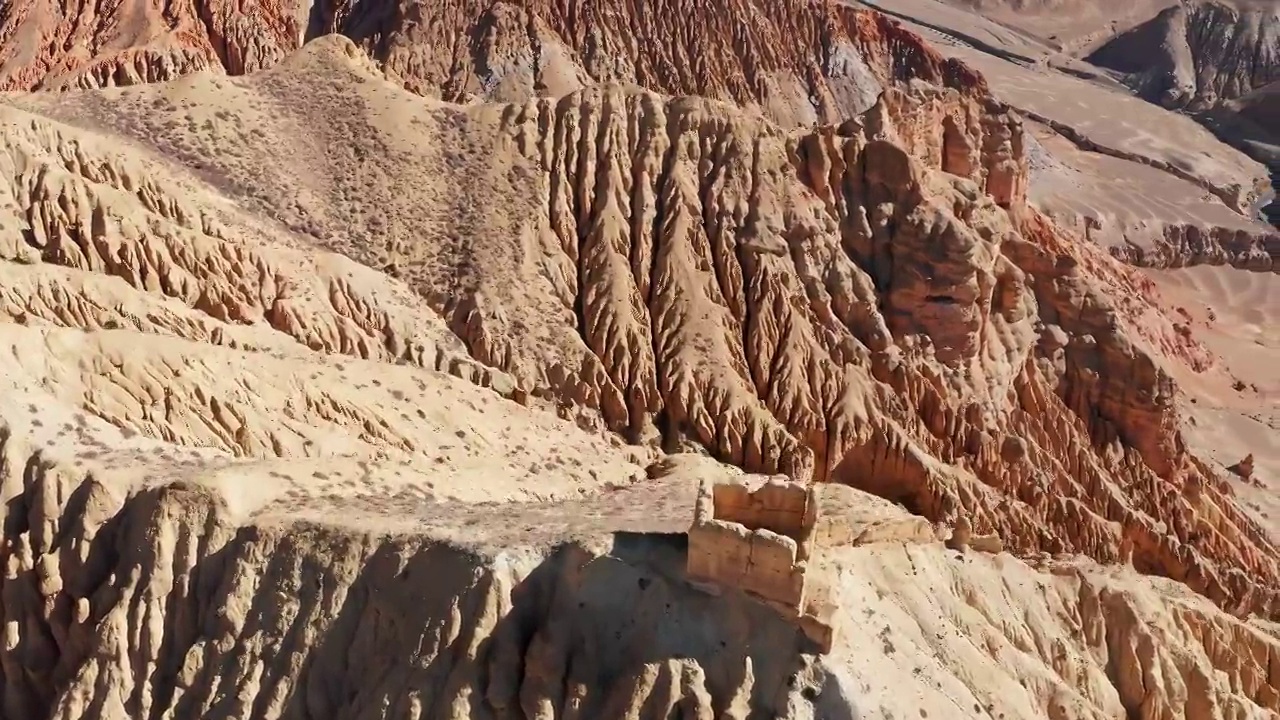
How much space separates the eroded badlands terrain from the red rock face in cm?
30

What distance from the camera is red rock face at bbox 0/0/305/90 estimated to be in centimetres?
6372

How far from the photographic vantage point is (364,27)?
77750 mm

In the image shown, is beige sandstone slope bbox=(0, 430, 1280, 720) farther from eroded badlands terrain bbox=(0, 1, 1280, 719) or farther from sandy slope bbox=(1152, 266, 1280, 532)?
sandy slope bbox=(1152, 266, 1280, 532)

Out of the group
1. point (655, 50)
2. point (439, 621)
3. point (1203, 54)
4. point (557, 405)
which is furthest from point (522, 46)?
point (1203, 54)

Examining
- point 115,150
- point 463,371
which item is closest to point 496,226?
point 463,371

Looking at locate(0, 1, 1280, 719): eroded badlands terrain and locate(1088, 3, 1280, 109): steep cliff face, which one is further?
locate(1088, 3, 1280, 109): steep cliff face

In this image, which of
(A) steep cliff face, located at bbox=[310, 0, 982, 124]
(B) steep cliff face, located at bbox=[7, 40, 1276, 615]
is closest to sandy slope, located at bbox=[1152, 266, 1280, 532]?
(B) steep cliff face, located at bbox=[7, 40, 1276, 615]

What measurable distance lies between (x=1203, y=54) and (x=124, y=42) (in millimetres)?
109619

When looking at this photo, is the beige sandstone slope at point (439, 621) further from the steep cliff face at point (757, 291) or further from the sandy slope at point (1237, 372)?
the sandy slope at point (1237, 372)

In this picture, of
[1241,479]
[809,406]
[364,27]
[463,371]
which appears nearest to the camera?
[463,371]

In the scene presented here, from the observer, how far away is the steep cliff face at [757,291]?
129 feet

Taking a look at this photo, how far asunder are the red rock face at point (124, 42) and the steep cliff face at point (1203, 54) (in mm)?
93584

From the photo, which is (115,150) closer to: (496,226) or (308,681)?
(496,226)

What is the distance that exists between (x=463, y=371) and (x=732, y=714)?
20.7 meters
